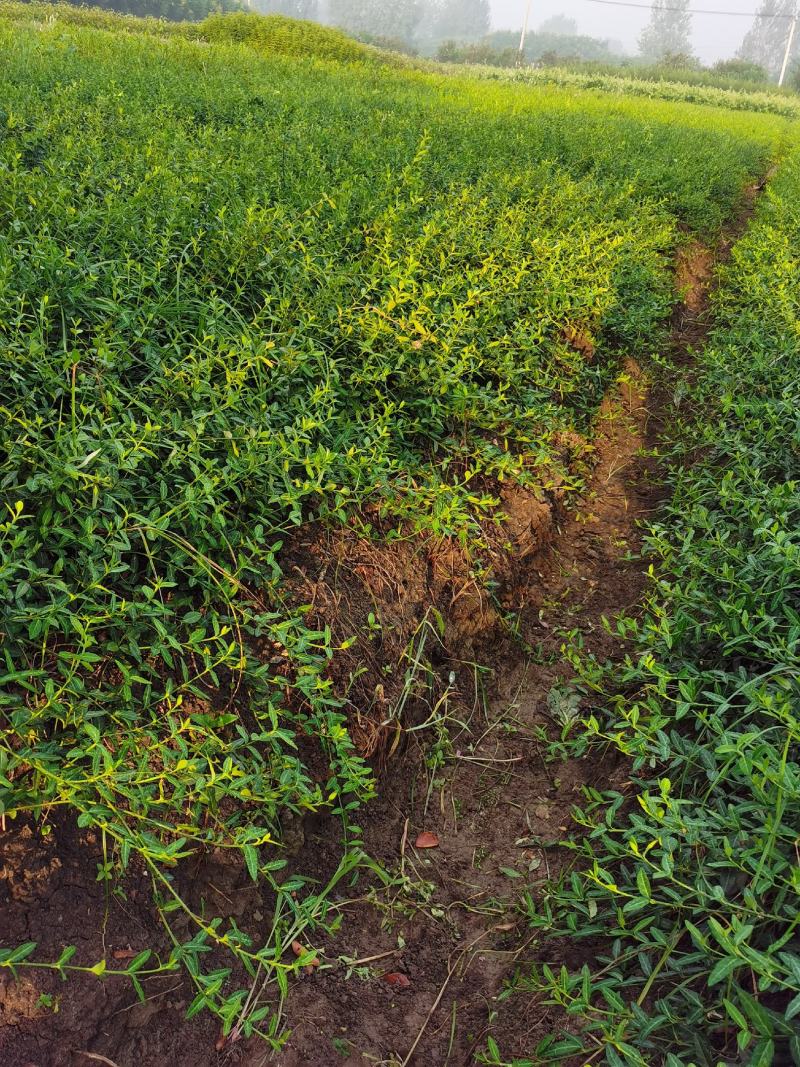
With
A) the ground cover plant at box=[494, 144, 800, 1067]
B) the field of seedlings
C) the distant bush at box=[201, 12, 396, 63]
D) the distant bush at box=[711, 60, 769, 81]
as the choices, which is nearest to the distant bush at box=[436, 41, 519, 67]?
the distant bush at box=[711, 60, 769, 81]

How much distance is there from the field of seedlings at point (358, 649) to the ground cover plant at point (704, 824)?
0.05 feet

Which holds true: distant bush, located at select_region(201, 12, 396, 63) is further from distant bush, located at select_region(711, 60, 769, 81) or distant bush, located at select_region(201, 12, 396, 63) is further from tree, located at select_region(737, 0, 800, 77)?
tree, located at select_region(737, 0, 800, 77)

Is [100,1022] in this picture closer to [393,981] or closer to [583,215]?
[393,981]

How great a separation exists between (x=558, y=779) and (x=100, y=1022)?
1703 millimetres

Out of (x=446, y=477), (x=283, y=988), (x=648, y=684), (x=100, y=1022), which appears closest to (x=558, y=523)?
(x=446, y=477)

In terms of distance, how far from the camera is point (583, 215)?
19.7 feet

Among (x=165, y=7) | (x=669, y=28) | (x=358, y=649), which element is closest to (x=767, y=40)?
(x=669, y=28)

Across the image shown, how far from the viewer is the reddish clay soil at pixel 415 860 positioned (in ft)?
5.99

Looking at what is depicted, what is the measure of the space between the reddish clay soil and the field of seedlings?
→ 0.01 meters

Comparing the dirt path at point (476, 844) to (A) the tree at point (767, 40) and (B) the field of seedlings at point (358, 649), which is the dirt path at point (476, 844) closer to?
(B) the field of seedlings at point (358, 649)

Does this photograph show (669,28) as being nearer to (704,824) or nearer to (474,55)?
(474,55)

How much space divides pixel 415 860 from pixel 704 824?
3.32ft

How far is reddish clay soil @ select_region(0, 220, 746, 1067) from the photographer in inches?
71.9

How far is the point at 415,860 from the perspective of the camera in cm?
256
